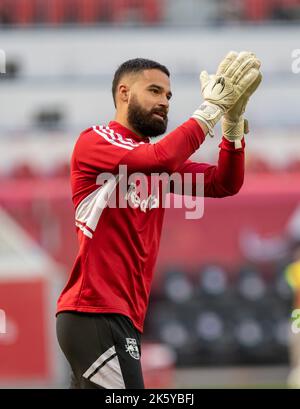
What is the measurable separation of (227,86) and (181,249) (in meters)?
10.6

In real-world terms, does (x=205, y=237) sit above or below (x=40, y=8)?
below

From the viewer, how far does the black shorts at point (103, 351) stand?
17.4ft

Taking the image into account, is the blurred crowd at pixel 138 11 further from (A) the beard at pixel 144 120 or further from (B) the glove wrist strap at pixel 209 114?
(B) the glove wrist strap at pixel 209 114

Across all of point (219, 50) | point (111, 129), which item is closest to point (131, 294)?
point (111, 129)

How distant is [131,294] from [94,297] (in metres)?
0.17

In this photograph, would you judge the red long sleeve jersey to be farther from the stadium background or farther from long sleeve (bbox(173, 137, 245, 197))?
the stadium background

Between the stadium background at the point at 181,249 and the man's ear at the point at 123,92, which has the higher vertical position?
the stadium background at the point at 181,249

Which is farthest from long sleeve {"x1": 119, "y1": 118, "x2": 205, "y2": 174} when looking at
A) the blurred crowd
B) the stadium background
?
the blurred crowd

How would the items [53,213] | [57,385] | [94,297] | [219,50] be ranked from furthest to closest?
[219,50], [53,213], [57,385], [94,297]

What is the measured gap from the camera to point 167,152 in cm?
521

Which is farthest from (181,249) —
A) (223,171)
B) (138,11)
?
(223,171)

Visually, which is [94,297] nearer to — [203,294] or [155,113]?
[155,113]

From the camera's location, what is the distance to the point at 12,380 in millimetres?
13453

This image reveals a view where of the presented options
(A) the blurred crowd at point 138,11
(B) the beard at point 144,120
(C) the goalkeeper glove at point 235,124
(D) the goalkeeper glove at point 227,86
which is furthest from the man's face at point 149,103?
(A) the blurred crowd at point 138,11
